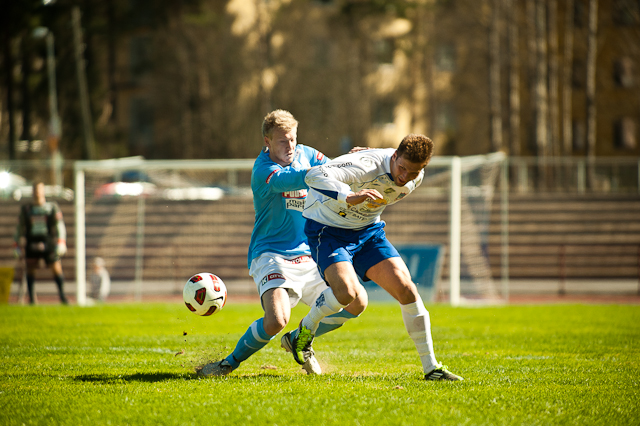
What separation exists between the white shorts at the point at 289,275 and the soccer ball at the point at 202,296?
0.37m

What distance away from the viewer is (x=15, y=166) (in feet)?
78.3

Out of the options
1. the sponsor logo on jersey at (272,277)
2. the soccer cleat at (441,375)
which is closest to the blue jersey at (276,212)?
the sponsor logo on jersey at (272,277)

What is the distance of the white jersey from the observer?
5.20 m

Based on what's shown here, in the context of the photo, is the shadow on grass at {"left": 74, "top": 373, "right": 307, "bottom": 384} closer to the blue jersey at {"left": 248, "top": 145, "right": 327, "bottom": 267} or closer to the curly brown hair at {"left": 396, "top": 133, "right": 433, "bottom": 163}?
the blue jersey at {"left": 248, "top": 145, "right": 327, "bottom": 267}

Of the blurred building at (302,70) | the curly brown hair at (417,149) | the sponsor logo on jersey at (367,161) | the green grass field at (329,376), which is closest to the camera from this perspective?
the green grass field at (329,376)

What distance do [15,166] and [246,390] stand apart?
21596 mm

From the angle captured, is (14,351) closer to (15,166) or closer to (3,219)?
(3,219)

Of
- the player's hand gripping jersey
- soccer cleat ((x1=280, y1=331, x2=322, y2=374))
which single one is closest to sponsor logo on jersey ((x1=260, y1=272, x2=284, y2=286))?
soccer cleat ((x1=280, y1=331, x2=322, y2=374))

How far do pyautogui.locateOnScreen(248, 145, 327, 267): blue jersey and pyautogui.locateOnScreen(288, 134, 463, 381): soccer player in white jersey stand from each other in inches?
6.3

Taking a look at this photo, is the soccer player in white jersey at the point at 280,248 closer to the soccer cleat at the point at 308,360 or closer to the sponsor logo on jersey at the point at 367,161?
the soccer cleat at the point at 308,360

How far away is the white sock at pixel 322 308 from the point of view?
18.5ft

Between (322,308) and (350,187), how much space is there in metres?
1.05

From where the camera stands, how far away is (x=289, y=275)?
18.8 ft

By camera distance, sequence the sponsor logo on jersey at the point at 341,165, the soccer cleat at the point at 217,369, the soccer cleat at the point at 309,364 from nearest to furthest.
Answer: the sponsor logo on jersey at the point at 341,165 → the soccer cleat at the point at 217,369 → the soccer cleat at the point at 309,364
